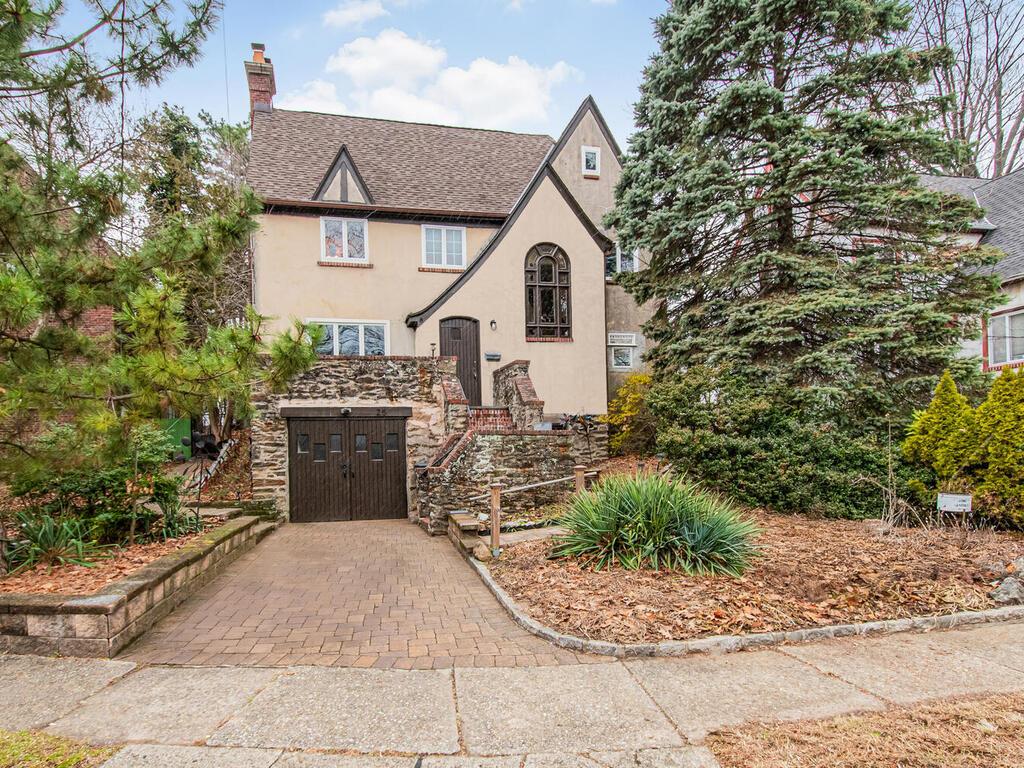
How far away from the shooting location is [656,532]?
6047mm

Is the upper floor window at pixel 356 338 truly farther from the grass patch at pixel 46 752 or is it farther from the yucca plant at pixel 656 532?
the grass patch at pixel 46 752

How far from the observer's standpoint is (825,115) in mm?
9180

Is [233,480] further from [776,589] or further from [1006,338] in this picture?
[1006,338]

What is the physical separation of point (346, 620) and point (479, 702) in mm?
2258

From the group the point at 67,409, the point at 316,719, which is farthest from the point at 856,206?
the point at 67,409

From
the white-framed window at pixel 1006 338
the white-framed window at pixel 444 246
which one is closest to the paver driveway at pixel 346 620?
the white-framed window at pixel 444 246

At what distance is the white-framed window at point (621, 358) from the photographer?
1577 cm

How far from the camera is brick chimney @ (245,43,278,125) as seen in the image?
17.3 m

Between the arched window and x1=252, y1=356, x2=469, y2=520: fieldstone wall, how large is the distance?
3133 mm

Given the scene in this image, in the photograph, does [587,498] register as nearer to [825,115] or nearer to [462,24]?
[825,115]

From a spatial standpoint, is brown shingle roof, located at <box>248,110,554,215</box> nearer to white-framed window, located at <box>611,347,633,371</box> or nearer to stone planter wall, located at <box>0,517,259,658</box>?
white-framed window, located at <box>611,347,633,371</box>

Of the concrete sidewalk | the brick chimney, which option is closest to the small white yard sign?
the concrete sidewalk

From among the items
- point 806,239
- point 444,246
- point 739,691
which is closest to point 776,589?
point 739,691

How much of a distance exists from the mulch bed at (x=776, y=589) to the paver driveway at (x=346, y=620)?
0.45 m
